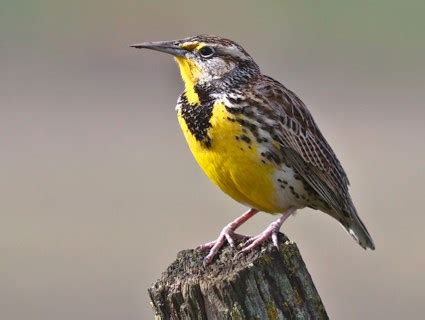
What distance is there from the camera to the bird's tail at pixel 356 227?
4.98m

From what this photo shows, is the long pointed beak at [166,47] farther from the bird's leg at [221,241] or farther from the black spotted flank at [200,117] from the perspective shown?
the bird's leg at [221,241]

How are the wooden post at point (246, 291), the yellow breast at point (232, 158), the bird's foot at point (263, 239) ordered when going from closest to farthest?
the wooden post at point (246, 291)
the bird's foot at point (263, 239)
the yellow breast at point (232, 158)

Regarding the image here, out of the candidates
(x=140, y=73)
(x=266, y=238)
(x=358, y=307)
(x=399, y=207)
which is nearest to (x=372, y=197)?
(x=399, y=207)

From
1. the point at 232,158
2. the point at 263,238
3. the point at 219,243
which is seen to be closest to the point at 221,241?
the point at 219,243

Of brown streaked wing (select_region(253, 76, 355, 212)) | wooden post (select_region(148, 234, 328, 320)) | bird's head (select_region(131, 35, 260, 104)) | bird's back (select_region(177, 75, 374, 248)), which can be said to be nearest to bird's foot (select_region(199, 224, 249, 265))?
wooden post (select_region(148, 234, 328, 320))

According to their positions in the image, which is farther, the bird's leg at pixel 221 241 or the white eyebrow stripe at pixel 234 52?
the white eyebrow stripe at pixel 234 52

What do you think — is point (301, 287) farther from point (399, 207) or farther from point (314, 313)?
point (399, 207)

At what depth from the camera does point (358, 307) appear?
8.53 meters

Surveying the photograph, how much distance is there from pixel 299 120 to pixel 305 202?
27 cm

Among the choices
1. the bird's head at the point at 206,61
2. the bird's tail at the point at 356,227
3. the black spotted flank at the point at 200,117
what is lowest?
the bird's tail at the point at 356,227

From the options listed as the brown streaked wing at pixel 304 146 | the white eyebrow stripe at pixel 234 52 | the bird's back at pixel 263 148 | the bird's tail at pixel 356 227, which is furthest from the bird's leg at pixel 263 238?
the white eyebrow stripe at pixel 234 52

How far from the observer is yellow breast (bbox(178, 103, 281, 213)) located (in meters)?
4.65

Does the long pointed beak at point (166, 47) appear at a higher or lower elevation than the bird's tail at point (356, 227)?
higher

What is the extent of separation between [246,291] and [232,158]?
1.03 meters
